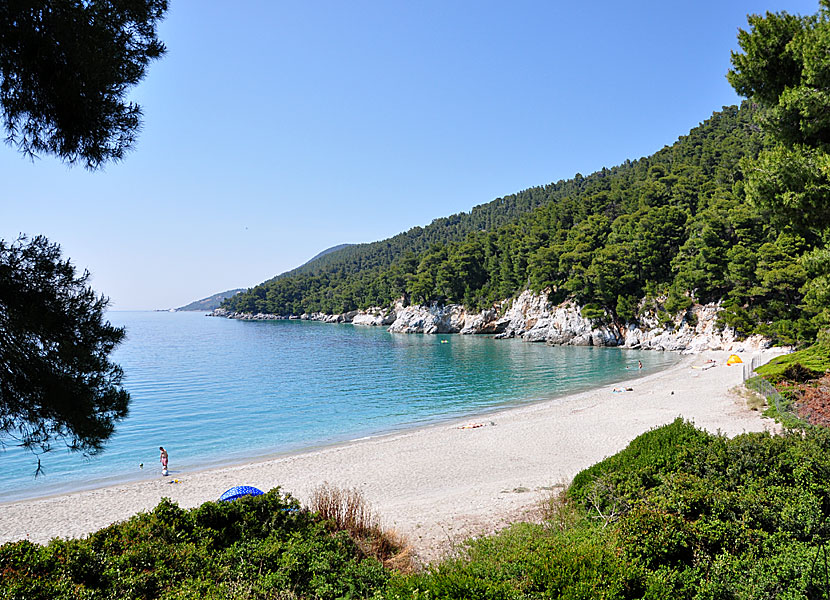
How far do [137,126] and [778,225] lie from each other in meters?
13.1

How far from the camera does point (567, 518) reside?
6.89 metres

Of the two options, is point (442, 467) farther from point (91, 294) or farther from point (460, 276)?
point (460, 276)

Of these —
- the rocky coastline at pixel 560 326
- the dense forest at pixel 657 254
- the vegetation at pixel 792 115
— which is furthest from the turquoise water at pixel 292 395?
the vegetation at pixel 792 115

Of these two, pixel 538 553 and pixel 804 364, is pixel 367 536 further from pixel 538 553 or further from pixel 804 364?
pixel 804 364

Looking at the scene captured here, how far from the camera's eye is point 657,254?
61.8 meters

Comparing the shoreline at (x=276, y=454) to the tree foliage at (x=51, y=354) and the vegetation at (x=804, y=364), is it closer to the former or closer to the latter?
the tree foliage at (x=51, y=354)

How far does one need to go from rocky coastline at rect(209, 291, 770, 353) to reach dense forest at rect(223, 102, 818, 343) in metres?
1.59

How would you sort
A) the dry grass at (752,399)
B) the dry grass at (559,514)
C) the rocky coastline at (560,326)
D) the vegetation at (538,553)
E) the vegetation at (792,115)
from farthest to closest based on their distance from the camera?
the rocky coastline at (560,326), the dry grass at (752,399), the vegetation at (792,115), the dry grass at (559,514), the vegetation at (538,553)

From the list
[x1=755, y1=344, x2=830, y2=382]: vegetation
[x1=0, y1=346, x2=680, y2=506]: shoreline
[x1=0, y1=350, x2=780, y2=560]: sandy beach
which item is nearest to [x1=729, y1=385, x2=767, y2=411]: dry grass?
[x1=0, y1=350, x2=780, y2=560]: sandy beach

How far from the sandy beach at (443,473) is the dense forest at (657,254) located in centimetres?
929

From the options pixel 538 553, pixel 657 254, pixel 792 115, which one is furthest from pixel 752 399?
pixel 657 254

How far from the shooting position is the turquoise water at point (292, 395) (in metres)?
18.7

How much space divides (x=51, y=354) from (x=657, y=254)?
68849 mm

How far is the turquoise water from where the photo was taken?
18.7m
